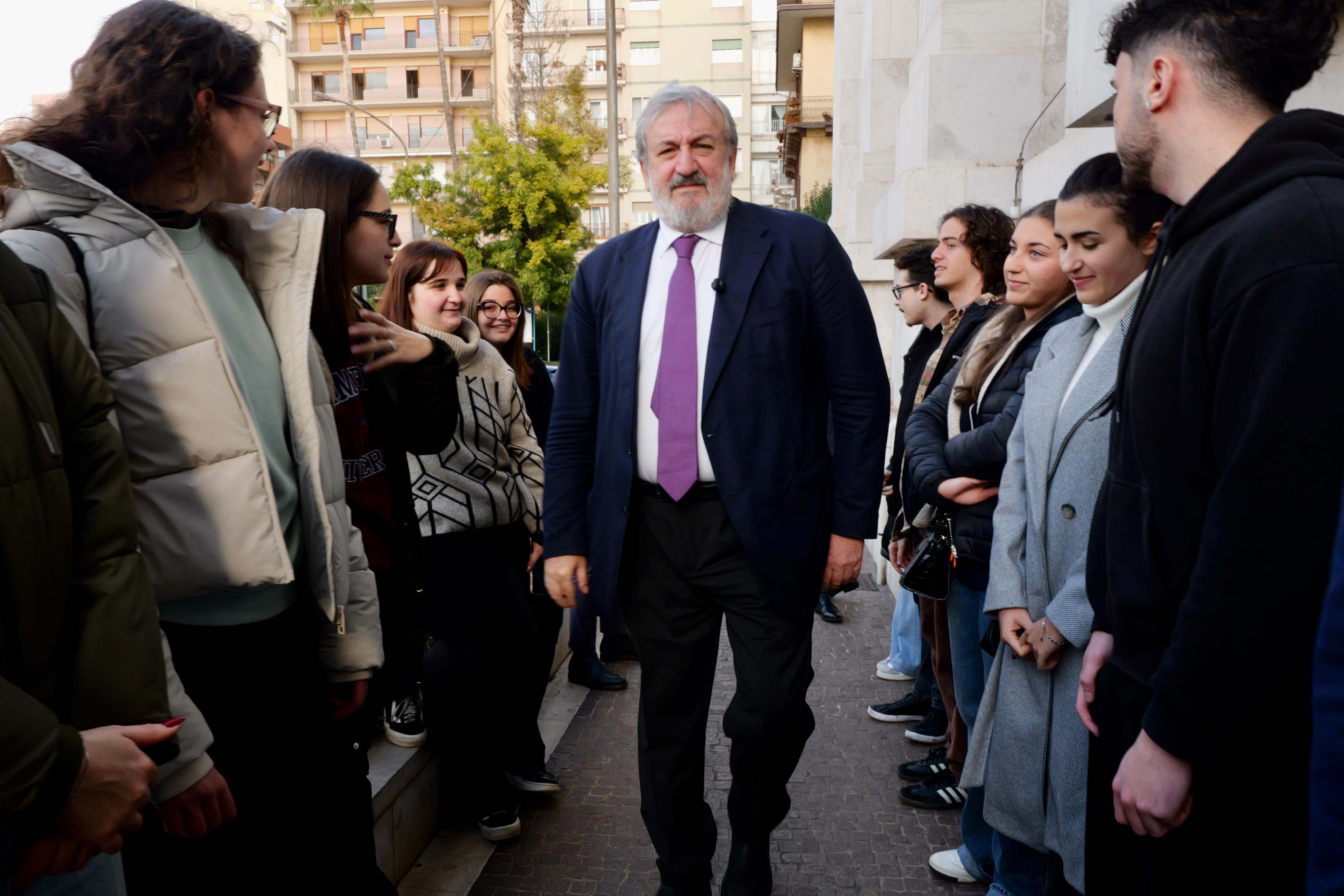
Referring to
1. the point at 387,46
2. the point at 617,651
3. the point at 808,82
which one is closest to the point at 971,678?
the point at 617,651

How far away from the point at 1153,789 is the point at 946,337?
2.97 metres

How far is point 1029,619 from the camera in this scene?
8.43 ft

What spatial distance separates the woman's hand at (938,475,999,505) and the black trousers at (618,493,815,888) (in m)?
0.66

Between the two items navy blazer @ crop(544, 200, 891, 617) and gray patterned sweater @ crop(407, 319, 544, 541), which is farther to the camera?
gray patterned sweater @ crop(407, 319, 544, 541)

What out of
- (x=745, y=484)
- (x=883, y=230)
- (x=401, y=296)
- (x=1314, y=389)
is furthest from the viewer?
(x=883, y=230)

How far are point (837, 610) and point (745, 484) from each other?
12.1 ft

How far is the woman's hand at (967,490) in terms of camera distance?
3080 millimetres

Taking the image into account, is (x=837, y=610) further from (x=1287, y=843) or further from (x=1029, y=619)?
(x=1287, y=843)

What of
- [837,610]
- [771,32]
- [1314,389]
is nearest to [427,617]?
[1314,389]

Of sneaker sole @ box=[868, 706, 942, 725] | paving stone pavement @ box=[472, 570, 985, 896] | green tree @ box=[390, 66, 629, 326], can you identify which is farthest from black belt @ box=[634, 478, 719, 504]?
green tree @ box=[390, 66, 629, 326]

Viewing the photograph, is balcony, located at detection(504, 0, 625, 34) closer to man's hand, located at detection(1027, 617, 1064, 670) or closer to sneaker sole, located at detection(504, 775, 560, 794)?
sneaker sole, located at detection(504, 775, 560, 794)

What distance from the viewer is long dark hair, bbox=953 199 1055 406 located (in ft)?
10.4

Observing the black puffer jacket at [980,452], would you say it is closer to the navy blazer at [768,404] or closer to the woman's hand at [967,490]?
the woman's hand at [967,490]

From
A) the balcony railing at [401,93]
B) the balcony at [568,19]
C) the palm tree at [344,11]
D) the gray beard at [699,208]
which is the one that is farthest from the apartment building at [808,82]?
the balcony railing at [401,93]
